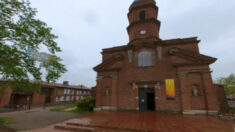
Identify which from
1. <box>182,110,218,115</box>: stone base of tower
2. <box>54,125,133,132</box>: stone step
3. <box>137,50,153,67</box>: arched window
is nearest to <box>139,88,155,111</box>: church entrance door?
<box>137,50,153,67</box>: arched window

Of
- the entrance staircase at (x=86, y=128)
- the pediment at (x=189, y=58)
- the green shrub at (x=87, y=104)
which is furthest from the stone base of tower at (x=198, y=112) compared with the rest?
the green shrub at (x=87, y=104)

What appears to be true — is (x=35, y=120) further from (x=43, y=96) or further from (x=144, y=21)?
(x=43, y=96)

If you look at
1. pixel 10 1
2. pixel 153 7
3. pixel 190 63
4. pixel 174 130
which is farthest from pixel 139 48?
pixel 10 1

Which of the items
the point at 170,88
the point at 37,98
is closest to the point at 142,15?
the point at 170,88

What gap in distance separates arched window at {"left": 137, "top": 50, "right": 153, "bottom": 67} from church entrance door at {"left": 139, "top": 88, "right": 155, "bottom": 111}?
3.24m

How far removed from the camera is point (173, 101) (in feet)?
38.7

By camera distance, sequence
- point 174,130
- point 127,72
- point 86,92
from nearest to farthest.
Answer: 1. point 174,130
2. point 127,72
3. point 86,92

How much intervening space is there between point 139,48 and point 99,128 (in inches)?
423

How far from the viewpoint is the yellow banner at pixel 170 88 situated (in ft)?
39.3

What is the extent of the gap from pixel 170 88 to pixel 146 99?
10.1 feet

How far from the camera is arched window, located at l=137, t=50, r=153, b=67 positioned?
1374 centimetres

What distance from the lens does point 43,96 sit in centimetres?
2628

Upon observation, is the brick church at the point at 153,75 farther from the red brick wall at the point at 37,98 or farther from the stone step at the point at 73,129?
the red brick wall at the point at 37,98

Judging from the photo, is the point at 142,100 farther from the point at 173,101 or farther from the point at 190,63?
the point at 190,63
